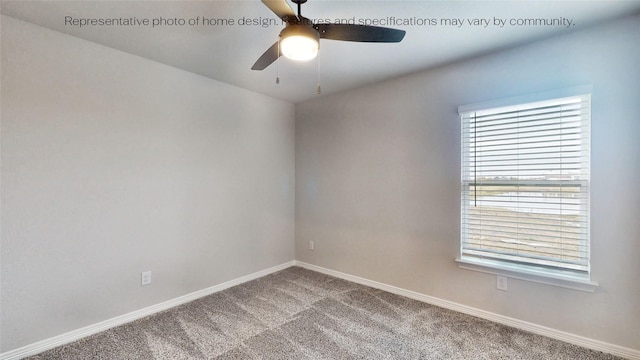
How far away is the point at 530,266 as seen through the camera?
2.35m

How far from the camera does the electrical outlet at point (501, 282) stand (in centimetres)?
241

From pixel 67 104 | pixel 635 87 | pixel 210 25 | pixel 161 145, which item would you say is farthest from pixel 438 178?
pixel 67 104

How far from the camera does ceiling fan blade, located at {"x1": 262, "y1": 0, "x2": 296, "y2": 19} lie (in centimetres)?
128

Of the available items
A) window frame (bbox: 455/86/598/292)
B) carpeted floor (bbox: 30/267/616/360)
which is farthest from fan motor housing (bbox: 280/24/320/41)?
carpeted floor (bbox: 30/267/616/360)

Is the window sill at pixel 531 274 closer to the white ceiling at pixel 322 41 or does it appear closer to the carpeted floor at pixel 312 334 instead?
the carpeted floor at pixel 312 334

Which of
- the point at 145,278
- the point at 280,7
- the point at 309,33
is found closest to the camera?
the point at 280,7

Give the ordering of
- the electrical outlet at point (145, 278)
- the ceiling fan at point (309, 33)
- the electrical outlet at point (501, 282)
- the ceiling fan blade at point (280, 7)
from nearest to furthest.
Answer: the ceiling fan blade at point (280, 7), the ceiling fan at point (309, 33), the electrical outlet at point (501, 282), the electrical outlet at point (145, 278)

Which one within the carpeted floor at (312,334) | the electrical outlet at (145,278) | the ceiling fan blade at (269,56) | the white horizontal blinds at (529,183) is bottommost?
the carpeted floor at (312,334)

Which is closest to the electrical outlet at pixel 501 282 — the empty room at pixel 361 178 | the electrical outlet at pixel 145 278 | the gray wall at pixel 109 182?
the empty room at pixel 361 178

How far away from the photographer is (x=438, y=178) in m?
2.78

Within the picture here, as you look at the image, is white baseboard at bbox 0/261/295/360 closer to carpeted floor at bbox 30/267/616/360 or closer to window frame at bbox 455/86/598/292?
carpeted floor at bbox 30/267/616/360

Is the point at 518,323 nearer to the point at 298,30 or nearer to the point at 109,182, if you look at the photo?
the point at 298,30

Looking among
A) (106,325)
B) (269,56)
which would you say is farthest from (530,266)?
(106,325)

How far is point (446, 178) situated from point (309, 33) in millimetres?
1960
